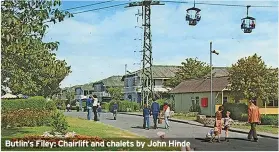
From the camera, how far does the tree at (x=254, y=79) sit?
35.4 meters

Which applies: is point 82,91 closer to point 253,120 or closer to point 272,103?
point 272,103

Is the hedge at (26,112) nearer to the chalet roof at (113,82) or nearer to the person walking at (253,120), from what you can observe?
the person walking at (253,120)

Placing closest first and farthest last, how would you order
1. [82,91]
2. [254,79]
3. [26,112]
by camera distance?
[26,112] < [254,79] < [82,91]

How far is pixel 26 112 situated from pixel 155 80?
161 ft

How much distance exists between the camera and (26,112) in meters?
23.8

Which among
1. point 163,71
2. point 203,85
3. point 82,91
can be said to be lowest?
point 203,85

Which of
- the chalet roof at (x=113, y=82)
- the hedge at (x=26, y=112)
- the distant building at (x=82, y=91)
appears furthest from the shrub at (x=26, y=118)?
the chalet roof at (x=113, y=82)

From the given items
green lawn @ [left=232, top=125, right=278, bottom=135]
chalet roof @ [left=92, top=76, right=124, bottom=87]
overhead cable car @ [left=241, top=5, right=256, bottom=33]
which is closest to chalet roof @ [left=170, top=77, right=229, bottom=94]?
green lawn @ [left=232, top=125, right=278, bottom=135]

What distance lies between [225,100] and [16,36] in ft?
89.6

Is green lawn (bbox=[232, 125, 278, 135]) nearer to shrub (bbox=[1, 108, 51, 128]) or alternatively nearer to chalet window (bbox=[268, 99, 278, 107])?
chalet window (bbox=[268, 99, 278, 107])

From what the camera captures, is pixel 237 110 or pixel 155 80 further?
pixel 155 80

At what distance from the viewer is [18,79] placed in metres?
18.2

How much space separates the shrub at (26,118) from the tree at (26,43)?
3719mm

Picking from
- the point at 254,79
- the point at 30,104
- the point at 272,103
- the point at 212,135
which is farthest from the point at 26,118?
the point at 272,103
